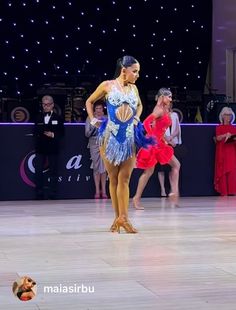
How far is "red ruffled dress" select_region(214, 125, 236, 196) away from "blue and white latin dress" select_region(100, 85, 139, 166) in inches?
208

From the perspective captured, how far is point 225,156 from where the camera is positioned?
1182 cm

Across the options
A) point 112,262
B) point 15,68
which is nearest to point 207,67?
point 15,68

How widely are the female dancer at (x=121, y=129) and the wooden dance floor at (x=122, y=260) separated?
0.39 m

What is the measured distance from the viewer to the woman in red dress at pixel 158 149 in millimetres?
9000

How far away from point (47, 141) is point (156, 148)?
227cm

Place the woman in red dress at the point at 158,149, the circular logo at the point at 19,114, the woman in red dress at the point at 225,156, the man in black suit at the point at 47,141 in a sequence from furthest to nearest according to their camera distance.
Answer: the circular logo at the point at 19,114 → the woman in red dress at the point at 225,156 → the man in black suit at the point at 47,141 → the woman in red dress at the point at 158,149

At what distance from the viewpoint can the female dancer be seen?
263 inches

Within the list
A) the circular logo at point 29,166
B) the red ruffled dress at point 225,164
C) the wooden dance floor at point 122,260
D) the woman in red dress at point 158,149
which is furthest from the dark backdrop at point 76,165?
the wooden dance floor at point 122,260

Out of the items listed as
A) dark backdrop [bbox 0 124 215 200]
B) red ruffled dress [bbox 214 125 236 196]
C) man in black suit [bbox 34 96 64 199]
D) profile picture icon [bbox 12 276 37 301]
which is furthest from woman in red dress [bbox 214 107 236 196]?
profile picture icon [bbox 12 276 37 301]

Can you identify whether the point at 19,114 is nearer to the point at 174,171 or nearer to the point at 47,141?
the point at 47,141

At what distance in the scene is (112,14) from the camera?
16.0 meters

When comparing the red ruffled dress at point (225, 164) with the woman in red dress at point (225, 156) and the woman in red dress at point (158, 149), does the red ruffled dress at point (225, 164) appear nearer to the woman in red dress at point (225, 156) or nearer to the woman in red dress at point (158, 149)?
the woman in red dress at point (225, 156)

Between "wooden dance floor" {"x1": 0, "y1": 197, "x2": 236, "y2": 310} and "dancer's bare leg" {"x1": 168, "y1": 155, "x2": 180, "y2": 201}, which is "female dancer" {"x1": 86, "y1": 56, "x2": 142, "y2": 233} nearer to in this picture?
"wooden dance floor" {"x1": 0, "y1": 197, "x2": 236, "y2": 310}

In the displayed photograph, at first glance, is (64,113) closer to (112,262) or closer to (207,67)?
(207,67)
